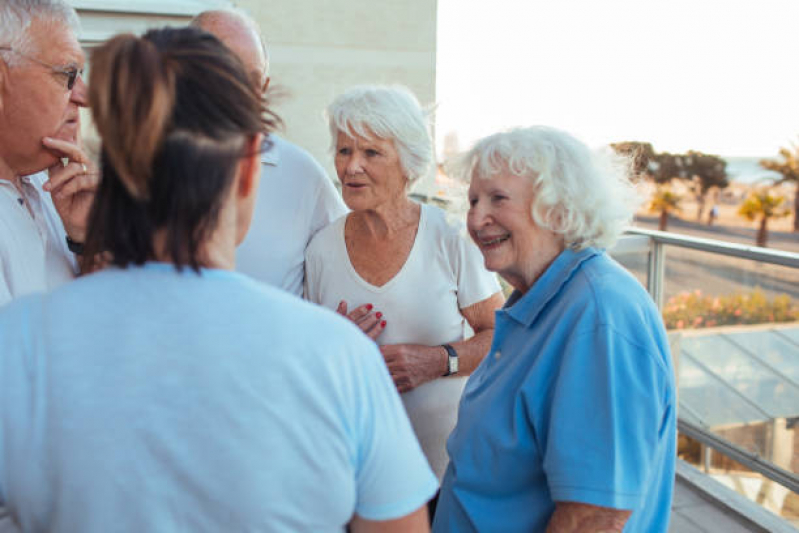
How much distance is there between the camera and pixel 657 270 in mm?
3666

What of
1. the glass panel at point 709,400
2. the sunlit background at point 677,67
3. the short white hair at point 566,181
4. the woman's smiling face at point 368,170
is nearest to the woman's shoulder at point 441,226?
the woman's smiling face at point 368,170

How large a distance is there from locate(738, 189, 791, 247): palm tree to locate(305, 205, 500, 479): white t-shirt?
69.7 ft

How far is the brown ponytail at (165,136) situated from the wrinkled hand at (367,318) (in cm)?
118

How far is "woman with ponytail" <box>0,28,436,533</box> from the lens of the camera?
0.72 metres

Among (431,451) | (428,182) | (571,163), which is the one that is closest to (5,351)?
(571,163)

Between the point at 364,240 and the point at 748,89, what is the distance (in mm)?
34194

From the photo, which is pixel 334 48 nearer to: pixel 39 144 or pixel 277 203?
pixel 277 203

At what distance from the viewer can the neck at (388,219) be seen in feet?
6.79

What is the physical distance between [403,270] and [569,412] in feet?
2.84

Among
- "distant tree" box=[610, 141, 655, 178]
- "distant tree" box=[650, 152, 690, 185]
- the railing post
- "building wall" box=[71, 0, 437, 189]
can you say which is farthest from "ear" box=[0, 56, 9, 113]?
"distant tree" box=[650, 152, 690, 185]

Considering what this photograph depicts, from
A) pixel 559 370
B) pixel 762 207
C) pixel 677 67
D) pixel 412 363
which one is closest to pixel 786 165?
pixel 762 207

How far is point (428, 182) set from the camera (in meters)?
6.50

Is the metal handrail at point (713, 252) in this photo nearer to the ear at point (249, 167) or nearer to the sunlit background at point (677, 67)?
the ear at point (249, 167)

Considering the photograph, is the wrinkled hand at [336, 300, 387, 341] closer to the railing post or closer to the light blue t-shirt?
the light blue t-shirt
